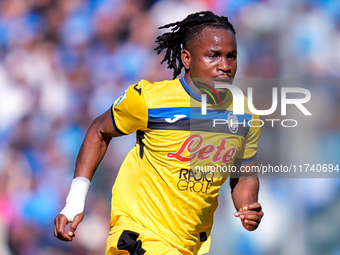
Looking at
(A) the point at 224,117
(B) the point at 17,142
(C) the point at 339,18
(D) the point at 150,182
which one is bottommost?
(D) the point at 150,182

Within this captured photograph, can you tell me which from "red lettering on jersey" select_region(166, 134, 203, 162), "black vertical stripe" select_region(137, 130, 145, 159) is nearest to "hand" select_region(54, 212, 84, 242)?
"black vertical stripe" select_region(137, 130, 145, 159)

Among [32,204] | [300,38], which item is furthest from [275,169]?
[32,204]

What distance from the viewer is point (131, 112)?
252cm

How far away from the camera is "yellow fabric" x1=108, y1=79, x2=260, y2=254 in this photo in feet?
8.06

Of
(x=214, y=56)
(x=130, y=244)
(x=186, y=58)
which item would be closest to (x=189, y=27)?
(x=186, y=58)

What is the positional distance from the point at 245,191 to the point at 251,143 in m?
0.30

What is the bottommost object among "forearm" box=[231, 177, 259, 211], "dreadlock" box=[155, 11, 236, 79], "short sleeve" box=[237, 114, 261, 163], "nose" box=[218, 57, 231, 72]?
"forearm" box=[231, 177, 259, 211]

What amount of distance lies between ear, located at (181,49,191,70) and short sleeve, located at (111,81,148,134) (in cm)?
33

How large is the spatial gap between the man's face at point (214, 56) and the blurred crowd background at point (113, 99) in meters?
2.03

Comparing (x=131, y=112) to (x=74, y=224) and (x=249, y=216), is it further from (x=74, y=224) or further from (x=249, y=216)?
(x=249, y=216)

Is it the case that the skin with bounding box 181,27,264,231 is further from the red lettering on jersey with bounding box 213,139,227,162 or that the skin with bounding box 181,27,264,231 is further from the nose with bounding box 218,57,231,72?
the red lettering on jersey with bounding box 213,139,227,162

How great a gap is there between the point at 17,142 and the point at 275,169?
2.79m

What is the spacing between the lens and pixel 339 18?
4578 millimetres

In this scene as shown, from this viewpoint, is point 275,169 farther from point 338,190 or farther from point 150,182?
point 150,182
